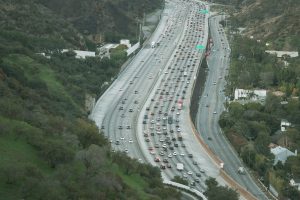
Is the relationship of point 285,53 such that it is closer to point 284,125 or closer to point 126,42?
point 126,42

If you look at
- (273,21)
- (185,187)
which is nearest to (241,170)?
(185,187)

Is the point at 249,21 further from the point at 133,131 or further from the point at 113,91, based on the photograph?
the point at 133,131

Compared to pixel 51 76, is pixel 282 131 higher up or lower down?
lower down

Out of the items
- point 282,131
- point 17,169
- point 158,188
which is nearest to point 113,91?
point 282,131

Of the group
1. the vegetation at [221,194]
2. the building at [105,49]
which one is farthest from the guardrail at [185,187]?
the building at [105,49]

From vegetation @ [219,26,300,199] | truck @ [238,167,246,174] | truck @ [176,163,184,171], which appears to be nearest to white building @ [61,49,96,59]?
vegetation @ [219,26,300,199]

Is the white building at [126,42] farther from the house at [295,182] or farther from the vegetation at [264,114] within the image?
the house at [295,182]
